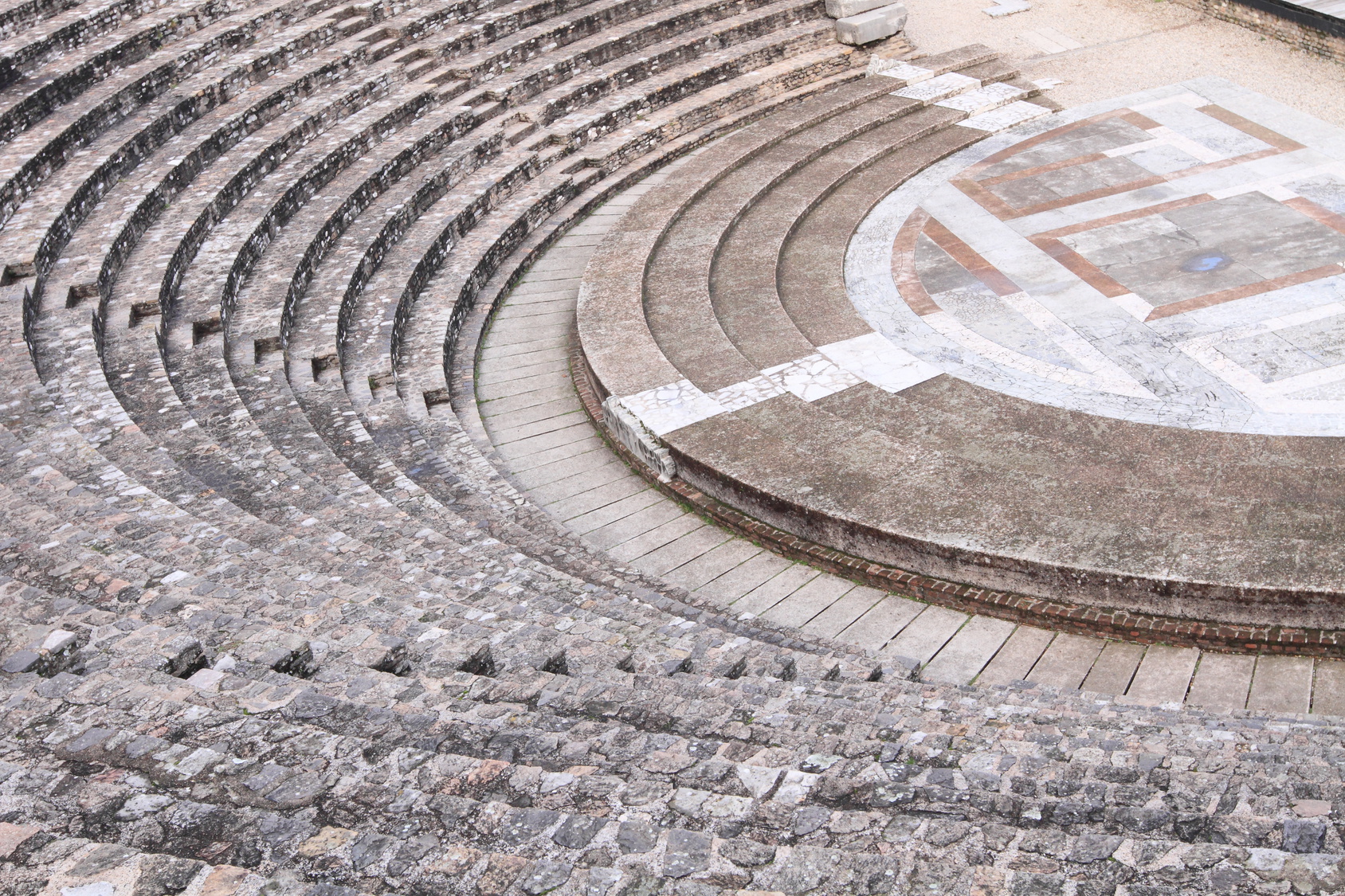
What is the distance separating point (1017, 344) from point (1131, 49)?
8.72 metres

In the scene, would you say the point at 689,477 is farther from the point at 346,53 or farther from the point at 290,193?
the point at 346,53

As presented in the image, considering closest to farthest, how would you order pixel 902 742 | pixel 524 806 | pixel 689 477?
pixel 524 806 < pixel 902 742 < pixel 689 477

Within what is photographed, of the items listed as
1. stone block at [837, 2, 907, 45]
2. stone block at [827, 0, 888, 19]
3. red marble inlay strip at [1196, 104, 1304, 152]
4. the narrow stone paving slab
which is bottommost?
the narrow stone paving slab

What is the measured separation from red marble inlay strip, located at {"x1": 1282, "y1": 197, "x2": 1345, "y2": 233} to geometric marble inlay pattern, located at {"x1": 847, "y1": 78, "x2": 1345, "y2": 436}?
21 mm

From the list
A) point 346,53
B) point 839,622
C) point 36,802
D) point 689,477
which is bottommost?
point 839,622

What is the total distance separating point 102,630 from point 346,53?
1046 cm

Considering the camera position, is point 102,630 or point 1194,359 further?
point 1194,359

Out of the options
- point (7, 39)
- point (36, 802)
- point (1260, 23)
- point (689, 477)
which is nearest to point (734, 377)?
point (689, 477)

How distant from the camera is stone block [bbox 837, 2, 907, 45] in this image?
16.7 metres

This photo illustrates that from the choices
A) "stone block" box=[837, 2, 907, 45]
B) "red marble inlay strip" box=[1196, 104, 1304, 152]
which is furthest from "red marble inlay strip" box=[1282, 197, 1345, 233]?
"stone block" box=[837, 2, 907, 45]

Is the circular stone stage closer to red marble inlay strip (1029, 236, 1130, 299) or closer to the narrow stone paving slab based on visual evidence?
red marble inlay strip (1029, 236, 1130, 299)

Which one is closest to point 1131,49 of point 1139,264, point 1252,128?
point 1252,128

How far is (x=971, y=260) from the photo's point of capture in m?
12.1

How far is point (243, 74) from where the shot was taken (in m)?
13.3
